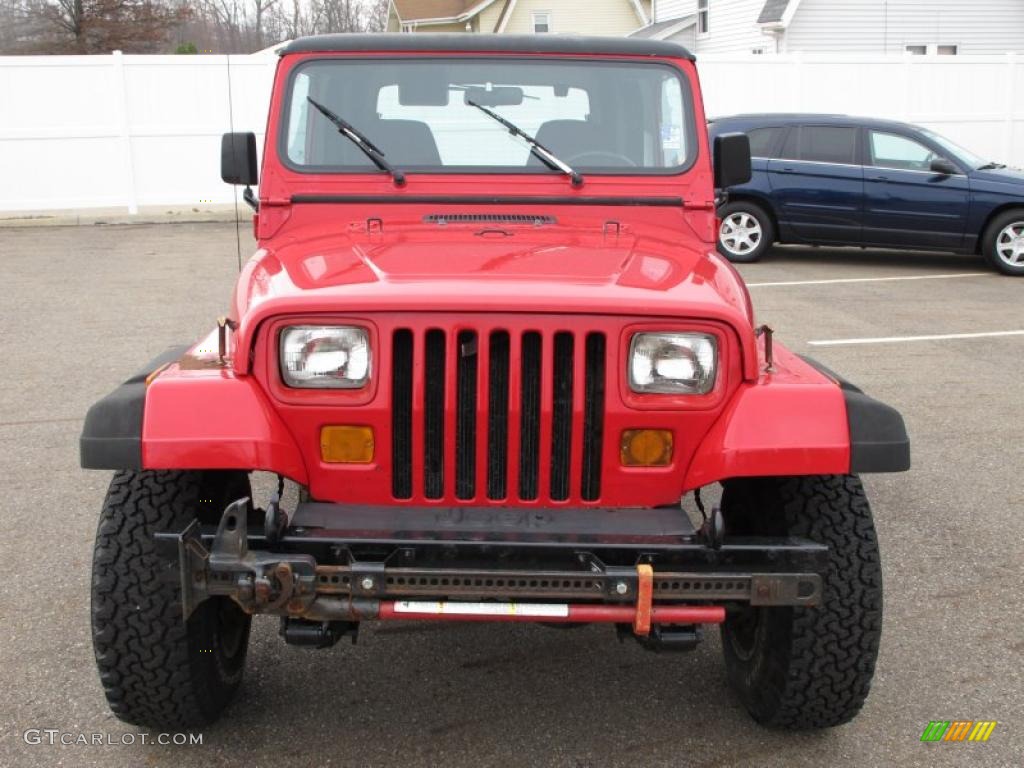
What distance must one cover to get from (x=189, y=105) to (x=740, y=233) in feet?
30.4

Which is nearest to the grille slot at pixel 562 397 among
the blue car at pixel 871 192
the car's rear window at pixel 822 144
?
the blue car at pixel 871 192

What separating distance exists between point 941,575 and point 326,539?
2.65 m

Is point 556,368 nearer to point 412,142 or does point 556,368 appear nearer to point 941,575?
point 412,142

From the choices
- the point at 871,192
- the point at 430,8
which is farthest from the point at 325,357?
the point at 430,8

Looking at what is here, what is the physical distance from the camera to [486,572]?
8.09ft

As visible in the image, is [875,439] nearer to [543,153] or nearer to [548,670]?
[548,670]

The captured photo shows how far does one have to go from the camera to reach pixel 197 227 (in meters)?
16.6

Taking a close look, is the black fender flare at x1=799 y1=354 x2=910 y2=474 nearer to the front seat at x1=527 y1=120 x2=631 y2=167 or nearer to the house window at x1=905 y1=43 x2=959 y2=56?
the front seat at x1=527 y1=120 x2=631 y2=167

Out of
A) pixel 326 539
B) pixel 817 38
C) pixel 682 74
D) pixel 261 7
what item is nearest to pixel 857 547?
pixel 326 539

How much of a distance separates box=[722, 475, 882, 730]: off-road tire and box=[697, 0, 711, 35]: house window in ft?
82.8

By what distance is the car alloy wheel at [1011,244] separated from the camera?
11852mm

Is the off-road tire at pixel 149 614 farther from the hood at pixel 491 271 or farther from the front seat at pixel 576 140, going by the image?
the front seat at pixel 576 140

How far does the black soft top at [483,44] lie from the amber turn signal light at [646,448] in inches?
70.1

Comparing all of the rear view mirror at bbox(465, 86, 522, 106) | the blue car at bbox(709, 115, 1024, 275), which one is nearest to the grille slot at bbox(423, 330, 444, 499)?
the rear view mirror at bbox(465, 86, 522, 106)
